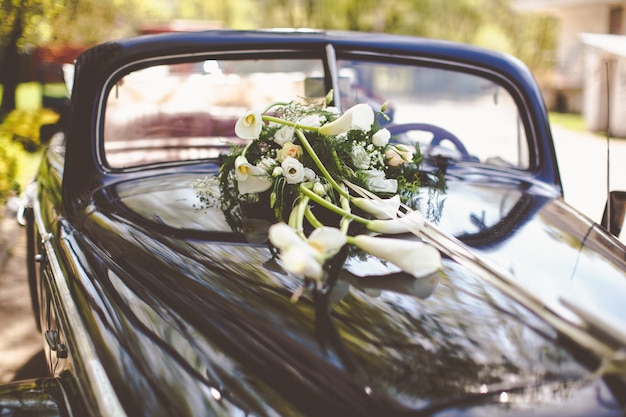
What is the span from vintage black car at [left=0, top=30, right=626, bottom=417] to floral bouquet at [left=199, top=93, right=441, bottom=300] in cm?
6

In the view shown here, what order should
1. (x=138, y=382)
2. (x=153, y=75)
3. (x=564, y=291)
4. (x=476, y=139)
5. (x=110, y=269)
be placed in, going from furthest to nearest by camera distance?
(x=153, y=75)
(x=476, y=139)
(x=110, y=269)
(x=564, y=291)
(x=138, y=382)

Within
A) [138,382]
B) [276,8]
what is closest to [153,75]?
[138,382]

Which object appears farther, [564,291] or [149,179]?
[149,179]

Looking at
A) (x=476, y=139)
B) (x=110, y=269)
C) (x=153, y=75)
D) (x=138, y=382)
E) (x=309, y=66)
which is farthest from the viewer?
(x=153, y=75)

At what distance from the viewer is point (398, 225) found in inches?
66.1

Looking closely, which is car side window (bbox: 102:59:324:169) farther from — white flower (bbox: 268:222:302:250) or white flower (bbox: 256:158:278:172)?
white flower (bbox: 268:222:302:250)

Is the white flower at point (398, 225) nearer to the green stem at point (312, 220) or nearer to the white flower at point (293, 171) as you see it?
the green stem at point (312, 220)

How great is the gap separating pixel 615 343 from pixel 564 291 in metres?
0.30

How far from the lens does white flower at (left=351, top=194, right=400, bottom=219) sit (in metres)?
1.79

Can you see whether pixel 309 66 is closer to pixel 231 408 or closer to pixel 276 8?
pixel 231 408

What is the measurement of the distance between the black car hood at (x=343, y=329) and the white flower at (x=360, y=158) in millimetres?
272

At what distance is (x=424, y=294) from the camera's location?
1430mm

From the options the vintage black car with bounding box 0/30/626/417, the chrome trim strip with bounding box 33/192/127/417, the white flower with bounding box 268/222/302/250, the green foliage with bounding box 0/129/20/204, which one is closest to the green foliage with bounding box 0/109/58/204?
the green foliage with bounding box 0/129/20/204

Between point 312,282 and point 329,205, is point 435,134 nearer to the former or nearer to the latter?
point 329,205
